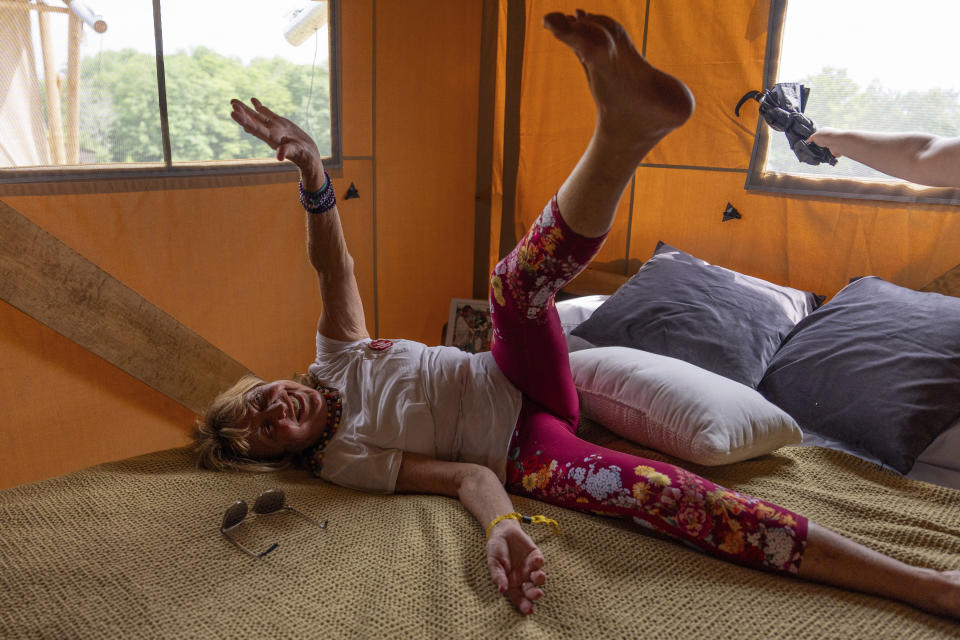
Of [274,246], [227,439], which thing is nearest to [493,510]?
[227,439]

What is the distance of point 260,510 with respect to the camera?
1.49 metres

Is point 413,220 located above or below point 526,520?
above

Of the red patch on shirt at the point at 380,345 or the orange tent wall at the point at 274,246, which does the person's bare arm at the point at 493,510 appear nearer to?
the red patch on shirt at the point at 380,345

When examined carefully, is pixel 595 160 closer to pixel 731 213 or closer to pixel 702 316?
pixel 702 316

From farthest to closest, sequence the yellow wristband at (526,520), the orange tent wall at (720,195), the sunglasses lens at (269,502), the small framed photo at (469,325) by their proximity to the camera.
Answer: the small framed photo at (469,325) < the orange tent wall at (720,195) < the sunglasses lens at (269,502) < the yellow wristband at (526,520)

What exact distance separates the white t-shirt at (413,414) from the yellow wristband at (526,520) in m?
0.22

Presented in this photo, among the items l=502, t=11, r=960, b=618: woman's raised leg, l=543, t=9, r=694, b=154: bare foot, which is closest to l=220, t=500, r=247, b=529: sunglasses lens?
l=502, t=11, r=960, b=618: woman's raised leg

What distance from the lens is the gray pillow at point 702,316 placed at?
2109 mm

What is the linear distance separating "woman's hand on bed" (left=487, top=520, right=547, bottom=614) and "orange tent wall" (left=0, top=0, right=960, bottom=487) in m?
1.46

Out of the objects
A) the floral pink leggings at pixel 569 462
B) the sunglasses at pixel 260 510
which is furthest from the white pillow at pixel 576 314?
the sunglasses at pixel 260 510

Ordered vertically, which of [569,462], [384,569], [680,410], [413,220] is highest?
[413,220]

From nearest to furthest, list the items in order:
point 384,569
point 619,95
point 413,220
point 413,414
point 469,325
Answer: point 619,95
point 384,569
point 413,414
point 413,220
point 469,325

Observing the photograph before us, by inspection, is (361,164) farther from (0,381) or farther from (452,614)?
(452,614)

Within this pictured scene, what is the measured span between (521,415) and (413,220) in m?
1.58
